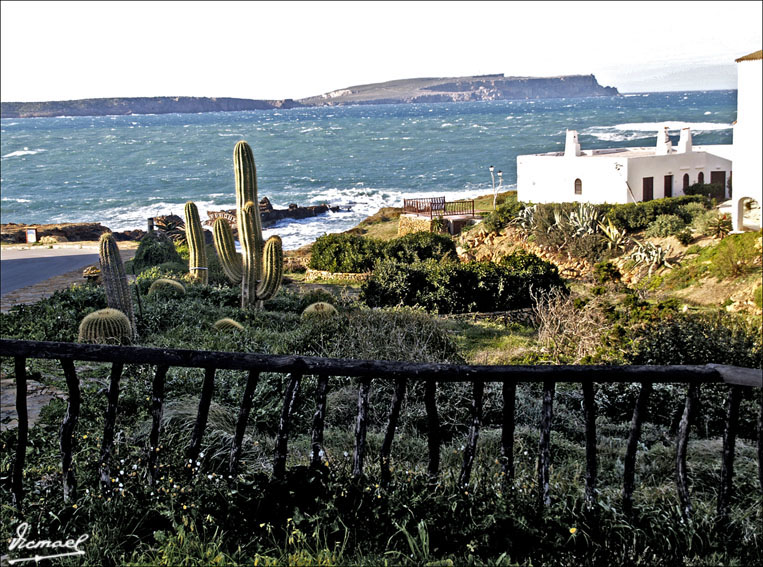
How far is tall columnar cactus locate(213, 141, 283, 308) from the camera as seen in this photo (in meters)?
14.1

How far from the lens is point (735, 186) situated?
25094mm

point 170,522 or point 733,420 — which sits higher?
point 733,420

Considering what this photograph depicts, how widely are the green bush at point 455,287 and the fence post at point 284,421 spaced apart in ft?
44.2

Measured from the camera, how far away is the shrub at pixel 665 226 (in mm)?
26594

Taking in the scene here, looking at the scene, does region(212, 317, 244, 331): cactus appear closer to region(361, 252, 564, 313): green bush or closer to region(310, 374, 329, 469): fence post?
region(361, 252, 564, 313): green bush

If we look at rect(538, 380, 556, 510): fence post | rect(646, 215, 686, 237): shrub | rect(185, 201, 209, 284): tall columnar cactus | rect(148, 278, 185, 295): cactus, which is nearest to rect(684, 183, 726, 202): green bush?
rect(646, 215, 686, 237): shrub

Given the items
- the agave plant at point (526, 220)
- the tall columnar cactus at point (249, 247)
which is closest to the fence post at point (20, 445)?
the tall columnar cactus at point (249, 247)

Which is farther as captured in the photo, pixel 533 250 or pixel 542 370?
pixel 533 250

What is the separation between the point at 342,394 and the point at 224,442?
80.5 inches

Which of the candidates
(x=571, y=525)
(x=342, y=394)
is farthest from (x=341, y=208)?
(x=571, y=525)

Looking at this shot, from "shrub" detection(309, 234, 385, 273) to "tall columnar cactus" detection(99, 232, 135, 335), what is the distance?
1358cm

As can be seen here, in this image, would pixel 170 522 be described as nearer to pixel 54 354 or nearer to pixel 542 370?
pixel 54 354

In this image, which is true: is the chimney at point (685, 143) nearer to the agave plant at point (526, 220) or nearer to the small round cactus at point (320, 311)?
the agave plant at point (526, 220)

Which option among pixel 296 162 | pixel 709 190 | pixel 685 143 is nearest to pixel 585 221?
pixel 709 190
